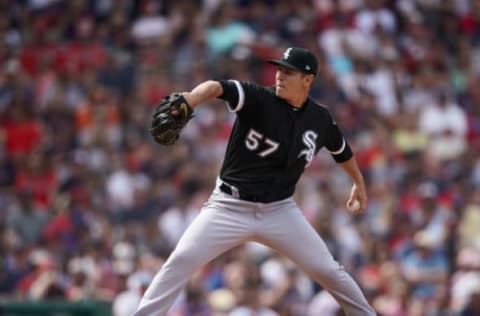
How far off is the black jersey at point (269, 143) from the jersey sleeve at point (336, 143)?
12cm

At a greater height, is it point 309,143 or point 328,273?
point 309,143

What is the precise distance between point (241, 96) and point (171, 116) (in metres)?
0.55

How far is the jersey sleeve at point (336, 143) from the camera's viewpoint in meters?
7.39

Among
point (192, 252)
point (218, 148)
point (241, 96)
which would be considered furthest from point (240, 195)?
point (218, 148)

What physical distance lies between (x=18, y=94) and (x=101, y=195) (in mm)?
1809

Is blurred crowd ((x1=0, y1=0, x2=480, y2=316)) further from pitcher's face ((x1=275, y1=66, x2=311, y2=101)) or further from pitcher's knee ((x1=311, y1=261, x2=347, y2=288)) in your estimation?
pitcher's face ((x1=275, y1=66, x2=311, y2=101))

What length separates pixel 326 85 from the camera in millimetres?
14602

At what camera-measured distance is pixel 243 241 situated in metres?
7.14

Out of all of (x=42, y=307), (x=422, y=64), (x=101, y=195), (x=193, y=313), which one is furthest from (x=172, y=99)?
(x=422, y=64)

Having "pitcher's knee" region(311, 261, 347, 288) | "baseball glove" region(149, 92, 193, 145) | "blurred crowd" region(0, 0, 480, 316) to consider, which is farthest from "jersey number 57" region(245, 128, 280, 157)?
"blurred crowd" region(0, 0, 480, 316)

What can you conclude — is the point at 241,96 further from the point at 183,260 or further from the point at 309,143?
the point at 183,260

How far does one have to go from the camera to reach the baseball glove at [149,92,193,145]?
21.1 ft

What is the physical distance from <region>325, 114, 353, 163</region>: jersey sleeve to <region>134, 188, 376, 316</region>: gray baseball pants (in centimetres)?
45

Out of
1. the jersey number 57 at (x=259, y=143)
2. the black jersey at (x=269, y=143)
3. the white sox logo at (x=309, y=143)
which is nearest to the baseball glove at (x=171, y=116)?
the black jersey at (x=269, y=143)
